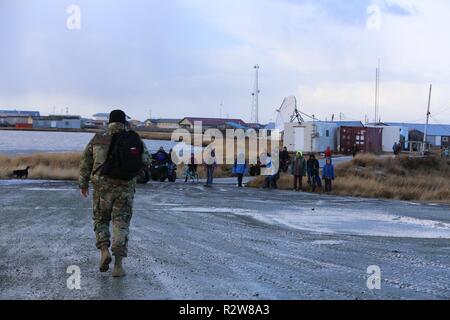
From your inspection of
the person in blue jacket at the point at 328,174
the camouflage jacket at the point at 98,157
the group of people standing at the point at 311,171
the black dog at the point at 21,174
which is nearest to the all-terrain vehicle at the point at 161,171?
the black dog at the point at 21,174

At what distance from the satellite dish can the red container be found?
480cm

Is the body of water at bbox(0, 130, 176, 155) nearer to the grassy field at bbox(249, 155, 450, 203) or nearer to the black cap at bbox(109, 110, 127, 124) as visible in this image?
the grassy field at bbox(249, 155, 450, 203)

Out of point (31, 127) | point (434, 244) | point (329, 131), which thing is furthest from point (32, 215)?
point (31, 127)

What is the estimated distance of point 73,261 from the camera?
8.09 m

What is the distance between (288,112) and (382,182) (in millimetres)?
33037

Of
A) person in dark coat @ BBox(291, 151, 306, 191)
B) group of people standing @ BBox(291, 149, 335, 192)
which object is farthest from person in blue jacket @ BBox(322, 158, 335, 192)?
person in dark coat @ BBox(291, 151, 306, 191)

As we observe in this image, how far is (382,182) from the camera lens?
2756 centimetres

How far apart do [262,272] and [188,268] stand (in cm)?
98

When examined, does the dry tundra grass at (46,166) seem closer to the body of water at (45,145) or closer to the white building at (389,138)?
the body of water at (45,145)

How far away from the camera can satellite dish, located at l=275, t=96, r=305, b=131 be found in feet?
194

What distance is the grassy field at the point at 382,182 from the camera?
77.8 feet

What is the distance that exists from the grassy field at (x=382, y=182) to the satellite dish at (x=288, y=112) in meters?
20.2

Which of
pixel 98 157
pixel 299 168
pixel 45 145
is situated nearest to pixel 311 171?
pixel 299 168
